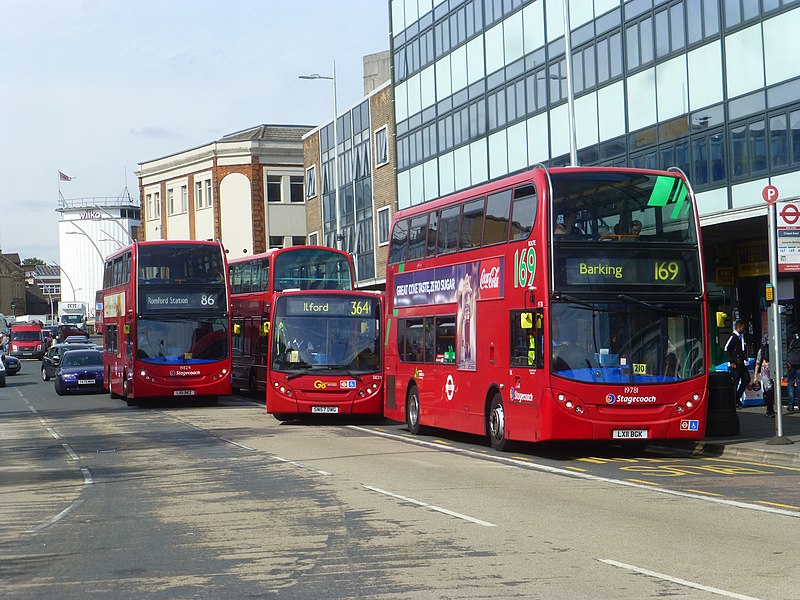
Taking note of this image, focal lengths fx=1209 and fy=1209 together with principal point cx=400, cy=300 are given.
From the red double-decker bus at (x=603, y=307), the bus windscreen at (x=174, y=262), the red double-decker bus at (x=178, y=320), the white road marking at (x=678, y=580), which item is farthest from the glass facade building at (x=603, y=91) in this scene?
the white road marking at (x=678, y=580)

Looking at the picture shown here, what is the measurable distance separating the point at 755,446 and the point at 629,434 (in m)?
2.02

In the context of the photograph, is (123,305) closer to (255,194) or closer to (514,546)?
(514,546)

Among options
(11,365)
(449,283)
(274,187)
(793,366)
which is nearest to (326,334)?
(449,283)

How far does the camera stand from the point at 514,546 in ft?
32.3

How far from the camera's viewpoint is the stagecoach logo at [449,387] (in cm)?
2117

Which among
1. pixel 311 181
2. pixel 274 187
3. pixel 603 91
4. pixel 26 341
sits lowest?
pixel 26 341

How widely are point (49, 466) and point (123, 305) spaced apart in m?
16.4

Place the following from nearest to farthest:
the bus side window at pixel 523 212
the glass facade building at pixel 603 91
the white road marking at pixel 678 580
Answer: the white road marking at pixel 678 580 → the bus side window at pixel 523 212 → the glass facade building at pixel 603 91

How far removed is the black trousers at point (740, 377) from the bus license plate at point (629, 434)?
6.77 m

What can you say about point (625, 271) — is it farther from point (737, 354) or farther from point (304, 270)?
point (304, 270)

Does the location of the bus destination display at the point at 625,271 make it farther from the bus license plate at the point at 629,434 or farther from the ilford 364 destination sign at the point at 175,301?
the ilford 364 destination sign at the point at 175,301

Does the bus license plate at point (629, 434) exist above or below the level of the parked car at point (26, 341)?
below

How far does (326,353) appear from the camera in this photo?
26266mm

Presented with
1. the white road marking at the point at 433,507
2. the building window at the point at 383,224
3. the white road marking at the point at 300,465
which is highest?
the building window at the point at 383,224
